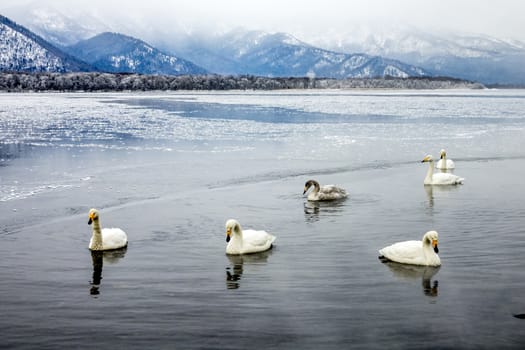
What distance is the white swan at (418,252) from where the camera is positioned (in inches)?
531

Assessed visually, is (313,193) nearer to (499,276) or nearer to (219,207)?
(219,207)

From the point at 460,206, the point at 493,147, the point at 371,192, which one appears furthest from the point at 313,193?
the point at 493,147

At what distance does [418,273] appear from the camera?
1327 centimetres

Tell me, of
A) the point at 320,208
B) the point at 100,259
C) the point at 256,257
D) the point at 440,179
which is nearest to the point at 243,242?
the point at 256,257

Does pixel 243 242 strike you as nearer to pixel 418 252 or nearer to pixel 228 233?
pixel 228 233

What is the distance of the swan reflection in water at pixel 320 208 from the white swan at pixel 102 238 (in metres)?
5.59

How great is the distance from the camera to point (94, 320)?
10.7m

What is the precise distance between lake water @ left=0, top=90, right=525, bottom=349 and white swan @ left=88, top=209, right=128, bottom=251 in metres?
0.25

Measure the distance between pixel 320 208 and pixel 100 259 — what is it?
7742 millimetres

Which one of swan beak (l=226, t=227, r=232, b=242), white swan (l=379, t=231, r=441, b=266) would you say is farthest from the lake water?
swan beak (l=226, t=227, r=232, b=242)

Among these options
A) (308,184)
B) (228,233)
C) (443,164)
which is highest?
(443,164)

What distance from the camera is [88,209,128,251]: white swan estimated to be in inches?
592

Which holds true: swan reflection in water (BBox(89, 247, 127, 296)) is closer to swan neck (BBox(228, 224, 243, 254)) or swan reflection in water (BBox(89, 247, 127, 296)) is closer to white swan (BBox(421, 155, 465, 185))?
swan neck (BBox(228, 224, 243, 254))

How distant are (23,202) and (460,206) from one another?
13430 mm
